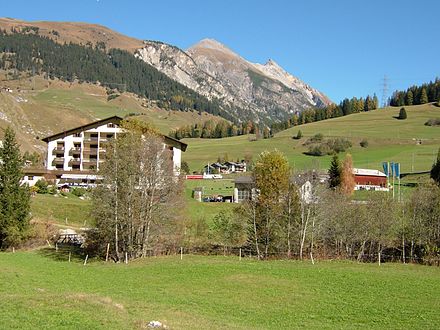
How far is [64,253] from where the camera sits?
155ft

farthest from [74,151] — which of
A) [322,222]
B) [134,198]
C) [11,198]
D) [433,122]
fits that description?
[433,122]

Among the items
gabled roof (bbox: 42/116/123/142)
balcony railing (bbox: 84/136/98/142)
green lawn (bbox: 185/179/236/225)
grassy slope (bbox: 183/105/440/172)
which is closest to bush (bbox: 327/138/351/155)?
grassy slope (bbox: 183/105/440/172)

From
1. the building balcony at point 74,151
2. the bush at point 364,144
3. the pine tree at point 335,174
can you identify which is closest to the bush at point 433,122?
the bush at point 364,144

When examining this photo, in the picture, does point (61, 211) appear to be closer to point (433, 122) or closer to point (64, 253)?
point (64, 253)

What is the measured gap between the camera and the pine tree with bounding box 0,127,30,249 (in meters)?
49.6

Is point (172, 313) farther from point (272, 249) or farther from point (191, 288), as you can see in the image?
point (272, 249)

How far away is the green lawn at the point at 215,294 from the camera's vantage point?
69.2 feet

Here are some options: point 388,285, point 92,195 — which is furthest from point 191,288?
point 92,195

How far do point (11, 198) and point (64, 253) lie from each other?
28.8 ft

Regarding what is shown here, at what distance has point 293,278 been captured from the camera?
3459 cm

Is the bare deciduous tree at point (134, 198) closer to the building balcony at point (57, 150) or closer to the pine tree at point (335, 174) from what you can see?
the pine tree at point (335, 174)

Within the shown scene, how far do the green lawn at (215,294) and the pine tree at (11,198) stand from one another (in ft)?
18.5

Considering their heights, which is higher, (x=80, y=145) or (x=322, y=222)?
(x=80, y=145)

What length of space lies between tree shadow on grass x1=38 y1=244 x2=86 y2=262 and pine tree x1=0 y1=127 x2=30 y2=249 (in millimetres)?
3255
